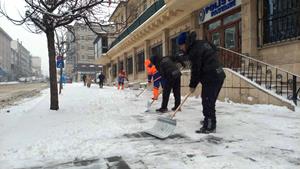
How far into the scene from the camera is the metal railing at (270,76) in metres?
8.71

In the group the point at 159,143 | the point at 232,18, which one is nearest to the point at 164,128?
the point at 159,143

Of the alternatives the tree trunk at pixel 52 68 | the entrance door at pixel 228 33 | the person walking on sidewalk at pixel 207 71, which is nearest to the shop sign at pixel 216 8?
the entrance door at pixel 228 33

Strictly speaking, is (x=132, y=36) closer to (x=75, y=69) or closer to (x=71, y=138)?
(x=71, y=138)

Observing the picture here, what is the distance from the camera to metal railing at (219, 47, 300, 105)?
8711mm

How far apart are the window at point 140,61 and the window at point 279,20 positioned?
1471cm

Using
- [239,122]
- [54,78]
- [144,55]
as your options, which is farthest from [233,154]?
[144,55]

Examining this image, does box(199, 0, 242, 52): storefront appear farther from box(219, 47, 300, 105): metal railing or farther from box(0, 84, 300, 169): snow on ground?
box(0, 84, 300, 169): snow on ground

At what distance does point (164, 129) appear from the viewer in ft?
18.0

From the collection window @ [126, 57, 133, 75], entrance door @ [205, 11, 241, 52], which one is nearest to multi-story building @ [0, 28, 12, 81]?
window @ [126, 57, 133, 75]

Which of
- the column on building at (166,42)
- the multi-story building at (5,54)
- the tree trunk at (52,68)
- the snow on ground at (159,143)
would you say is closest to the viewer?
the snow on ground at (159,143)

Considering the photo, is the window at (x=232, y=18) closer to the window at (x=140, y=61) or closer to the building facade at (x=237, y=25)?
the building facade at (x=237, y=25)

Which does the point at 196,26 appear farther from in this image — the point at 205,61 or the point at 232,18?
the point at 205,61

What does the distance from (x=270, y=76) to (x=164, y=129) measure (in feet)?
18.8

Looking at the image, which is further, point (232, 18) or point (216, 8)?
point (216, 8)
